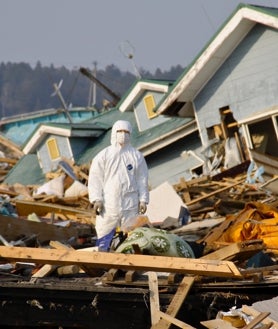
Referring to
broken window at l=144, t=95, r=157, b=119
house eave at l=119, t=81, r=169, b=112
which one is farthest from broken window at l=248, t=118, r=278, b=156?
broken window at l=144, t=95, r=157, b=119

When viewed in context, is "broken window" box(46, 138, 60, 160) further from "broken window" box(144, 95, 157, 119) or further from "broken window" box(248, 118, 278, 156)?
"broken window" box(248, 118, 278, 156)

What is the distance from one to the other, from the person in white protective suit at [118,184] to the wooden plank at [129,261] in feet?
11.2

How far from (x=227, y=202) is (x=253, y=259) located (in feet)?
21.4

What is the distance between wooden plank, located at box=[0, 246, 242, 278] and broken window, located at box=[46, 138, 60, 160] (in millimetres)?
21491

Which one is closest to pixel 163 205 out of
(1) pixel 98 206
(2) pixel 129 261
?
(1) pixel 98 206

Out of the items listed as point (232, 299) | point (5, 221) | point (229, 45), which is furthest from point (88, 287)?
point (229, 45)

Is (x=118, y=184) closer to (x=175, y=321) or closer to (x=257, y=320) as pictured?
(x=175, y=321)

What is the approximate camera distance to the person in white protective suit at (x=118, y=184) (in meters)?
14.2

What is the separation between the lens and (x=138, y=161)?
1458 cm

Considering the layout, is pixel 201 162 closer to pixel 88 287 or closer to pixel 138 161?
pixel 138 161

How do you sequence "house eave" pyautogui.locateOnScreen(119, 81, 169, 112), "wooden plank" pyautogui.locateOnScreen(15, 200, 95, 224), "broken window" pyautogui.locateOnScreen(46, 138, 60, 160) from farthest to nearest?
"broken window" pyautogui.locateOnScreen(46, 138, 60, 160) → "house eave" pyautogui.locateOnScreen(119, 81, 169, 112) → "wooden plank" pyautogui.locateOnScreen(15, 200, 95, 224)

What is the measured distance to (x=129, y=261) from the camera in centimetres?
1061

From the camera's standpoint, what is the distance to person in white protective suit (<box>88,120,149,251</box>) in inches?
560

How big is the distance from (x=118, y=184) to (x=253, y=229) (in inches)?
72.8
